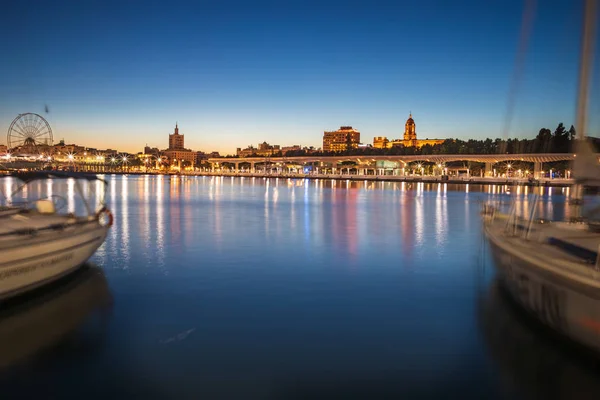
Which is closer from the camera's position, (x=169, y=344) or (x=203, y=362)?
(x=203, y=362)

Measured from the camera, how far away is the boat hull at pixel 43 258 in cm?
1343

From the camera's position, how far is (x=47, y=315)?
13727 mm

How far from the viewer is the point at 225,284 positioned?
18.4 meters

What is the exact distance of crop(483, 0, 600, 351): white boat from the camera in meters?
9.93

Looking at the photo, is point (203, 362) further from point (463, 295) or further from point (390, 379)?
point (463, 295)

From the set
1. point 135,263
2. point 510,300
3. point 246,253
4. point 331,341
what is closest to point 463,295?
point 510,300

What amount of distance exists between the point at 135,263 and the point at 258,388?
13692 millimetres

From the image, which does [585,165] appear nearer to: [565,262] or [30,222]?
[565,262]

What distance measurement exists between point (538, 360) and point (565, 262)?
2.34 m

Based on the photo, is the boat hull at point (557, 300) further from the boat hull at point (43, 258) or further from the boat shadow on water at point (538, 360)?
the boat hull at point (43, 258)

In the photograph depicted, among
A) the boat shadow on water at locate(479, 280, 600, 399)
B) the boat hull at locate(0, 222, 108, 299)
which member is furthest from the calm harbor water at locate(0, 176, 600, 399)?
the boat hull at locate(0, 222, 108, 299)

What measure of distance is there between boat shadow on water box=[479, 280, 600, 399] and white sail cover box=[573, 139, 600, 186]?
155 inches

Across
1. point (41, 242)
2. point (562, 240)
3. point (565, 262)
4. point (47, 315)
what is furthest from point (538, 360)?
point (41, 242)

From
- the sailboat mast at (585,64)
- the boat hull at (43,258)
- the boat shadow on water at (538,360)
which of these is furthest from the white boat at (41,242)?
the sailboat mast at (585,64)
